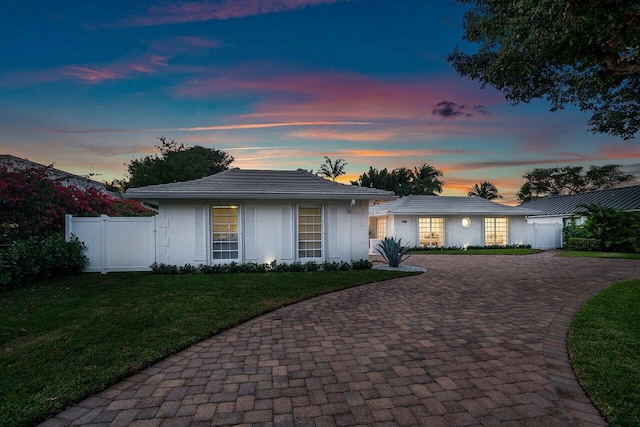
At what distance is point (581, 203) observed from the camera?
69.7ft

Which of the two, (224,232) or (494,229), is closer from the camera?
(224,232)

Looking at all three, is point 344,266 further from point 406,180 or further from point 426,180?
point 406,180

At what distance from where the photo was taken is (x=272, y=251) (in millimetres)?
10086

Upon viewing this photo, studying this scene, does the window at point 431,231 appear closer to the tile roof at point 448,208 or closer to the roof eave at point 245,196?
the tile roof at point 448,208

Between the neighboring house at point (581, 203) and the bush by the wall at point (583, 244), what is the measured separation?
1661 millimetres

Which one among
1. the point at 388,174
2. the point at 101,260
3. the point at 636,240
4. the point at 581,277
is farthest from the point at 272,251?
the point at 388,174

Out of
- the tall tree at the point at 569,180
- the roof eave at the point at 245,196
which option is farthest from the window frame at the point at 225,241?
the tall tree at the point at 569,180

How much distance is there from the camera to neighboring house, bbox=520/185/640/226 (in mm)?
18891

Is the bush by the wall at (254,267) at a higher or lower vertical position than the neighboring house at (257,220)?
lower

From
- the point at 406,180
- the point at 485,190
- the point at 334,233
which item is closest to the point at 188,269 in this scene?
the point at 334,233

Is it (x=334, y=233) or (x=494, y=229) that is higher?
(x=334, y=233)

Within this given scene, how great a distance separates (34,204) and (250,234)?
6049 mm

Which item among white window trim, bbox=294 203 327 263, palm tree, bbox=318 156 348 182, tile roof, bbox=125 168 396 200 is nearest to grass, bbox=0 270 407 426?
white window trim, bbox=294 203 327 263

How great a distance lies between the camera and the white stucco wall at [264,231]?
9609 millimetres
